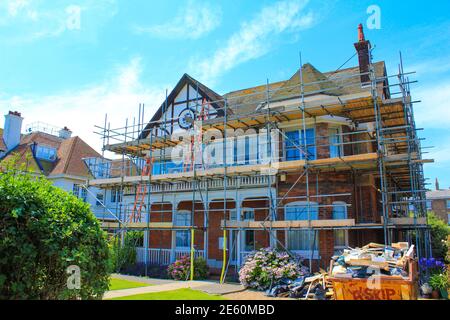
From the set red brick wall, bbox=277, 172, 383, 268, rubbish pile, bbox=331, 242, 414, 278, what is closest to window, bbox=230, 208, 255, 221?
red brick wall, bbox=277, 172, 383, 268

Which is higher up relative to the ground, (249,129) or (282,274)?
(249,129)

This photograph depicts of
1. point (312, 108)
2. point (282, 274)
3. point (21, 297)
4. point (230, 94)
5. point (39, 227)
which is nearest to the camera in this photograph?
point (21, 297)

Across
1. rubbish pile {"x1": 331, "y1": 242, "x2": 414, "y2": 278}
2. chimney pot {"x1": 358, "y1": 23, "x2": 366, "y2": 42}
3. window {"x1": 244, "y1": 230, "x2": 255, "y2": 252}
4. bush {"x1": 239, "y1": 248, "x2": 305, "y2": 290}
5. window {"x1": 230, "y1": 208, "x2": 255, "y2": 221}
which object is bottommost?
bush {"x1": 239, "y1": 248, "x2": 305, "y2": 290}

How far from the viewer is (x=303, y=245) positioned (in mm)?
16797

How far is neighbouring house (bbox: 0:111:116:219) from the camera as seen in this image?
3234 centimetres

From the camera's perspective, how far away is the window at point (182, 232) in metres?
20.7

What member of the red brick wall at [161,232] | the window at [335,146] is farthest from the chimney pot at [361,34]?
the red brick wall at [161,232]

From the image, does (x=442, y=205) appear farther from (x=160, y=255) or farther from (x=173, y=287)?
(x=173, y=287)

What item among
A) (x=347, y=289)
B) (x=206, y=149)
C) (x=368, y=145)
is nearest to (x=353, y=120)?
(x=368, y=145)

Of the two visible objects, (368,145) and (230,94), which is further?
(230,94)

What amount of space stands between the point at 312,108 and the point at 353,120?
Answer: 263 cm

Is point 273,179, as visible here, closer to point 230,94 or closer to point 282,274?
point 282,274

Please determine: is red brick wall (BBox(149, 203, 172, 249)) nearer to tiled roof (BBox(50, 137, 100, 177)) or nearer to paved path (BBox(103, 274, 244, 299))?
paved path (BBox(103, 274, 244, 299))

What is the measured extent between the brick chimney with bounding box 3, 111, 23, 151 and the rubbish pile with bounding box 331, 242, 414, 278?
31647mm
